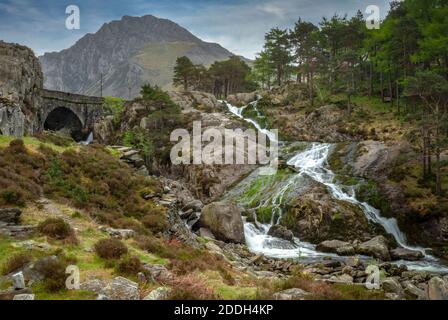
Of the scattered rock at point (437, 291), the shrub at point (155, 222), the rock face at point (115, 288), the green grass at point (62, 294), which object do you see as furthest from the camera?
the shrub at point (155, 222)

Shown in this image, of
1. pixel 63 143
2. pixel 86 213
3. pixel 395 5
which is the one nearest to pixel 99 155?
pixel 63 143

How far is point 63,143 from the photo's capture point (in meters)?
31.8

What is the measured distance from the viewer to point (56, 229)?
15641mm

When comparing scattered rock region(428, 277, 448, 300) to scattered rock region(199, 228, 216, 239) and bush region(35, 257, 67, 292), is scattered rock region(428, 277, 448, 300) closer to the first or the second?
bush region(35, 257, 67, 292)

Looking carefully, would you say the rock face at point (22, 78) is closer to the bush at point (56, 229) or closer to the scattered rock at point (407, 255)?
the bush at point (56, 229)

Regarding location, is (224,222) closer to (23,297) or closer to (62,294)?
(62,294)

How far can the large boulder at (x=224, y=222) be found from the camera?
31.0m

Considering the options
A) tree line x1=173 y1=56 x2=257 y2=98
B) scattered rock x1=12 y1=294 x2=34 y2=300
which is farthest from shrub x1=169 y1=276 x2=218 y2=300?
tree line x1=173 y1=56 x2=257 y2=98

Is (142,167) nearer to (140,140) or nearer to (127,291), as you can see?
(140,140)

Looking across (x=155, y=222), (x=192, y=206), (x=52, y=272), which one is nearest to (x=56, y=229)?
(x=52, y=272)

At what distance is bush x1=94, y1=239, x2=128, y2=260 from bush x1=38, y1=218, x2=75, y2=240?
70.0 inches

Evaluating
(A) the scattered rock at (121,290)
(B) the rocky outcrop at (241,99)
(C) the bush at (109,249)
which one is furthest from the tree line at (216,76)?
(A) the scattered rock at (121,290)
